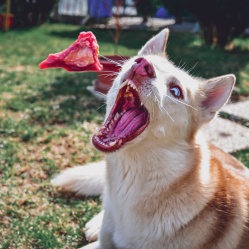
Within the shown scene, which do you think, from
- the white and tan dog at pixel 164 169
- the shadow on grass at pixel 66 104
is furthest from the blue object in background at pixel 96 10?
the white and tan dog at pixel 164 169

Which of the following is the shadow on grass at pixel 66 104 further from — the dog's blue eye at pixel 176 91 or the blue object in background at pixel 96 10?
the blue object in background at pixel 96 10

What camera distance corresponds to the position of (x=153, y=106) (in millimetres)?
2275

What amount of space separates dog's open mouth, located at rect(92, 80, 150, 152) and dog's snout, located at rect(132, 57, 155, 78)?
0.26ft

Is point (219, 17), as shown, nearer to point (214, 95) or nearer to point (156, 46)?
point (156, 46)

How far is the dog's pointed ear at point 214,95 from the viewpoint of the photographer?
253cm

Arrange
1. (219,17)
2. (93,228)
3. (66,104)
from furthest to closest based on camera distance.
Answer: (219,17) < (66,104) < (93,228)

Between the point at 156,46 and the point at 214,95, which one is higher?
the point at 156,46

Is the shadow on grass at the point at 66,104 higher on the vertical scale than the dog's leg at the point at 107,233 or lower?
lower

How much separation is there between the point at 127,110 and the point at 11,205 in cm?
161

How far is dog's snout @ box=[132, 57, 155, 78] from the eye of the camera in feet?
7.40

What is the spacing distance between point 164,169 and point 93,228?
1026 mm

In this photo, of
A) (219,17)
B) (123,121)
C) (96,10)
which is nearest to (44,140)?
(123,121)

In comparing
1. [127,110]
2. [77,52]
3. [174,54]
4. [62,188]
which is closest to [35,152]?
[62,188]

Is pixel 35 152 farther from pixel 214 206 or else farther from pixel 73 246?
pixel 214 206
